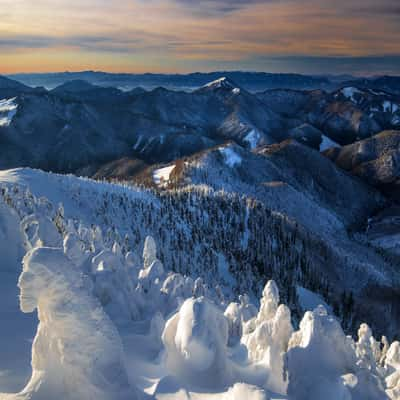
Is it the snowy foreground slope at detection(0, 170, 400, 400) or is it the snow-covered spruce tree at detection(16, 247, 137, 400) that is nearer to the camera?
the snow-covered spruce tree at detection(16, 247, 137, 400)

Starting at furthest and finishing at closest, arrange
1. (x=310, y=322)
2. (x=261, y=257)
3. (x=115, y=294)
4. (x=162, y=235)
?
(x=261, y=257) < (x=162, y=235) < (x=115, y=294) < (x=310, y=322)

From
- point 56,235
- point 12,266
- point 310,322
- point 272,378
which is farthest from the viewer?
point 56,235

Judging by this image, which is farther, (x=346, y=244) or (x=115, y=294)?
(x=346, y=244)

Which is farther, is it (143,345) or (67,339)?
(143,345)

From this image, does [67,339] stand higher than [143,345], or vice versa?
[67,339]

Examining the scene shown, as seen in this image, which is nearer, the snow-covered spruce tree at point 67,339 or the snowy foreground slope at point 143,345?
Result: the snow-covered spruce tree at point 67,339

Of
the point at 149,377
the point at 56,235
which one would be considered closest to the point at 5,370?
the point at 149,377

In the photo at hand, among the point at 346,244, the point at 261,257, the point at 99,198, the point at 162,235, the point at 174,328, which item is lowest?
the point at 346,244

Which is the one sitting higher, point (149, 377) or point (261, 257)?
point (149, 377)

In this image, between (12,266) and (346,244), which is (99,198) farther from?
(346,244)

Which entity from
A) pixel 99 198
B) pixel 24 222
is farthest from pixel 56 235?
pixel 99 198
